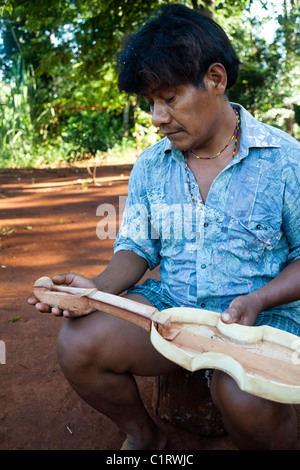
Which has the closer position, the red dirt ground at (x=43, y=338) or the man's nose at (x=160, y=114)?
the man's nose at (x=160, y=114)

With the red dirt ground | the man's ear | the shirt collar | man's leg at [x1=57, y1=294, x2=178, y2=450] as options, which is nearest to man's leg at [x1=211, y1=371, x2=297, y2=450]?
man's leg at [x1=57, y1=294, x2=178, y2=450]

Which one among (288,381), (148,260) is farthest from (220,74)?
(288,381)

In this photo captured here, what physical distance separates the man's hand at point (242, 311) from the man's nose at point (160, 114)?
625 mm

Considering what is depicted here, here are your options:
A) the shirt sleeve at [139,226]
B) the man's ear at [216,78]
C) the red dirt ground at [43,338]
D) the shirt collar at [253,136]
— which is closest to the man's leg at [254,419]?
the red dirt ground at [43,338]

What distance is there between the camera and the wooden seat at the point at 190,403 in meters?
1.69

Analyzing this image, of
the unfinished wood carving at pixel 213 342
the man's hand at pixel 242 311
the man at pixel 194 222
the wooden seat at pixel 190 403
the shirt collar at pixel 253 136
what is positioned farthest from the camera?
the wooden seat at pixel 190 403

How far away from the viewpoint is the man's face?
144cm

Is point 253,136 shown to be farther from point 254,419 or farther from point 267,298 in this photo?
point 254,419

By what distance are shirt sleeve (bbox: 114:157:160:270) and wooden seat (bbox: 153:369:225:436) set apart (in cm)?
48

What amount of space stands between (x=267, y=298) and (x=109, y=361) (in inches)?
21.3

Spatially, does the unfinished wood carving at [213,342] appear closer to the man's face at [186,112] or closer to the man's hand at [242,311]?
the man's hand at [242,311]

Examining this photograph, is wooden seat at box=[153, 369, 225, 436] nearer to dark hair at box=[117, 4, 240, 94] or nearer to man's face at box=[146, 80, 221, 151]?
man's face at box=[146, 80, 221, 151]

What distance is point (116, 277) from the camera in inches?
64.2
